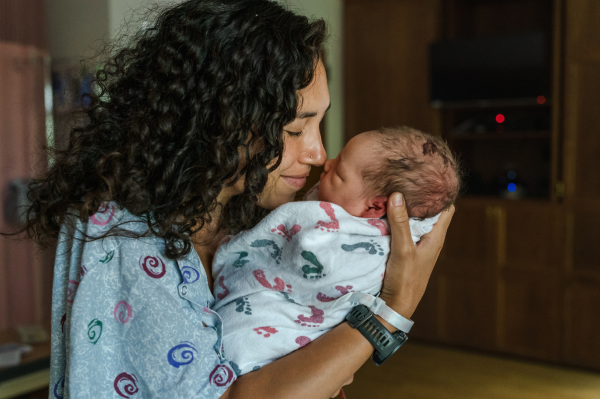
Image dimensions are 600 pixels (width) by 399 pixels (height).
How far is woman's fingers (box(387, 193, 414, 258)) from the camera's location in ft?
3.65

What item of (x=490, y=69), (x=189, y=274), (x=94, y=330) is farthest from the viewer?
(x=490, y=69)

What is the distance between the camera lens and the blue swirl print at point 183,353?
2.81 feet

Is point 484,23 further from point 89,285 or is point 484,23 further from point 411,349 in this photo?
point 89,285

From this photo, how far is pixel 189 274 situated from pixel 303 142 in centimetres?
37

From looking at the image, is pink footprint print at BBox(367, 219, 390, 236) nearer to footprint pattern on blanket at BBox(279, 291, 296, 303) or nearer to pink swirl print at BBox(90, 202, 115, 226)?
footprint pattern on blanket at BBox(279, 291, 296, 303)

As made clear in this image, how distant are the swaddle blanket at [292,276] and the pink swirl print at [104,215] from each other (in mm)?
319

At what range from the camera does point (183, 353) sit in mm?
865

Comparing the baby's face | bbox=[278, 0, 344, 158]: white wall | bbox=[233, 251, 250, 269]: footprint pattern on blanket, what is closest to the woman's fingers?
the baby's face

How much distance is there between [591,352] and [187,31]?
3381 millimetres

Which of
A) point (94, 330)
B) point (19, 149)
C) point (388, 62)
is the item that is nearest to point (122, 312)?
point (94, 330)

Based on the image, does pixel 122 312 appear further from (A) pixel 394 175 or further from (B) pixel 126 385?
(A) pixel 394 175

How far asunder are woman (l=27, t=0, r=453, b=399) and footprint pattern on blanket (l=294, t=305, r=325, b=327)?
40 millimetres

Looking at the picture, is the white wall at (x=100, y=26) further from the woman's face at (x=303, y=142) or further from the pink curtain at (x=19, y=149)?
the woman's face at (x=303, y=142)

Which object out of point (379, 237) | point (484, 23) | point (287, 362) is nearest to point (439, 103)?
point (484, 23)
